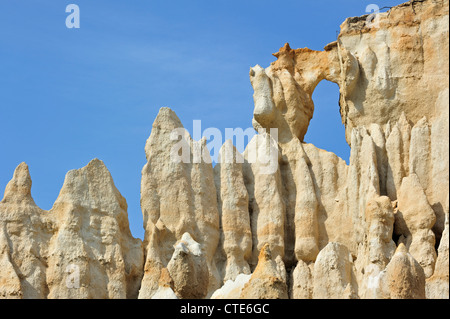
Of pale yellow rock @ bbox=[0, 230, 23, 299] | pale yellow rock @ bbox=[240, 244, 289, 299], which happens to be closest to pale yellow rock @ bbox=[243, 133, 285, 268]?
pale yellow rock @ bbox=[0, 230, 23, 299]

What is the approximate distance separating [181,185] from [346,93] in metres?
4.43

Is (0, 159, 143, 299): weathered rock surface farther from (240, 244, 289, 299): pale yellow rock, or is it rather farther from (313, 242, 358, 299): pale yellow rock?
(240, 244, 289, 299): pale yellow rock

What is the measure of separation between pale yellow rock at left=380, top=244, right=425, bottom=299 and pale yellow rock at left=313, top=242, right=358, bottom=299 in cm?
393

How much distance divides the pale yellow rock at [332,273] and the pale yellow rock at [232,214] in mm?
2915

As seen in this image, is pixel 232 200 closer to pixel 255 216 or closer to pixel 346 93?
pixel 255 216

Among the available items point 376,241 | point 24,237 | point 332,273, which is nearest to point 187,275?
point 332,273

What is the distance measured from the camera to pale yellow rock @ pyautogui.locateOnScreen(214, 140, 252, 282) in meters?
31.5

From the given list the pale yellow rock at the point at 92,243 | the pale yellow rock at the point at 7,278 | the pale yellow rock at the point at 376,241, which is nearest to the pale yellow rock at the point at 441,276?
the pale yellow rock at the point at 376,241

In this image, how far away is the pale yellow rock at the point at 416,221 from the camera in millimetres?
29375

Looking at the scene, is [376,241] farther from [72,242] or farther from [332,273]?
[72,242]

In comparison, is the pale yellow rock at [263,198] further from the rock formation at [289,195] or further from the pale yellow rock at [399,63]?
the pale yellow rock at [399,63]

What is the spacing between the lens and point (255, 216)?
32.3 m

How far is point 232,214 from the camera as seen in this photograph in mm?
32031
